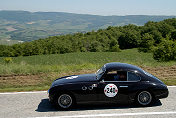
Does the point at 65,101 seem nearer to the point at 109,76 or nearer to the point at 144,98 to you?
the point at 109,76

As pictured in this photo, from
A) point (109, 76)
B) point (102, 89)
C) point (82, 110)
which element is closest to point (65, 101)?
point (82, 110)

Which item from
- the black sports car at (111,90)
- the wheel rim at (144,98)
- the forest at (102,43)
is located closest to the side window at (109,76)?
the black sports car at (111,90)

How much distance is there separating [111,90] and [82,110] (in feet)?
3.65

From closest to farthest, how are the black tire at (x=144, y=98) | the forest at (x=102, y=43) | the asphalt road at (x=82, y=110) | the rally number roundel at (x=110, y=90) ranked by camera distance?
1. the asphalt road at (x=82, y=110)
2. the rally number roundel at (x=110, y=90)
3. the black tire at (x=144, y=98)
4. the forest at (x=102, y=43)

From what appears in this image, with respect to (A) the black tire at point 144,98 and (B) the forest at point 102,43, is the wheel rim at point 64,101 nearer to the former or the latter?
(A) the black tire at point 144,98

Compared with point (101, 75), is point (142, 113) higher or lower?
lower

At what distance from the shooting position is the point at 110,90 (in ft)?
21.6

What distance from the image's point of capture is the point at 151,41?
86.2 metres

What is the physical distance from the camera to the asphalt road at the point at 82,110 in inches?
237

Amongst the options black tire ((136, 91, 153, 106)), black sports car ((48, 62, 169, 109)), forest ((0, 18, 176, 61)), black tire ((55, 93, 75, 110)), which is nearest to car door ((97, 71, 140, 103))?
black sports car ((48, 62, 169, 109))

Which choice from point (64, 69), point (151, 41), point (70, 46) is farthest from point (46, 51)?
point (64, 69)

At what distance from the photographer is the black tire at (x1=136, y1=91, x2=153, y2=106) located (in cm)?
669

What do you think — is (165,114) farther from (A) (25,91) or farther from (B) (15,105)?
(A) (25,91)

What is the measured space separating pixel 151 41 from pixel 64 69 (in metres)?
78.4
